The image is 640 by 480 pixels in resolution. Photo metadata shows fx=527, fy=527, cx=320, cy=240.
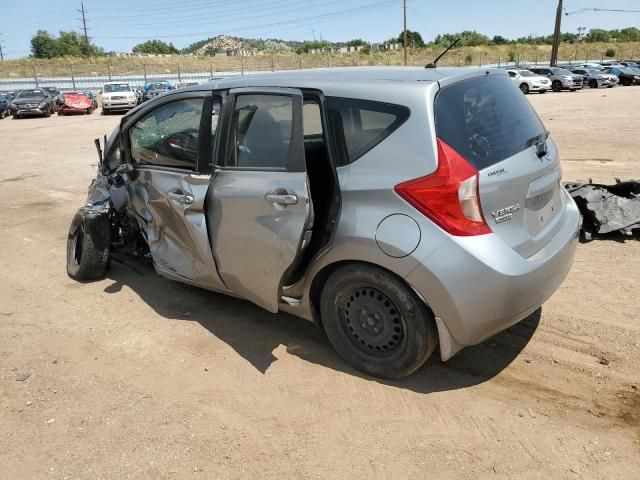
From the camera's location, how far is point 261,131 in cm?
349

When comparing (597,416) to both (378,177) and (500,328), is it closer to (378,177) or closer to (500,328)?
(500,328)

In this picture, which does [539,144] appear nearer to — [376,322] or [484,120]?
[484,120]

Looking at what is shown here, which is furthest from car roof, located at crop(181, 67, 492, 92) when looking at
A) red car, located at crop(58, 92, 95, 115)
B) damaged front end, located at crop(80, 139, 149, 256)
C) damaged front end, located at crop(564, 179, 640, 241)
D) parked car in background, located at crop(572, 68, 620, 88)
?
parked car in background, located at crop(572, 68, 620, 88)

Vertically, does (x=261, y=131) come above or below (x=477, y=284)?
above

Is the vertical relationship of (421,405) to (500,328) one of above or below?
below

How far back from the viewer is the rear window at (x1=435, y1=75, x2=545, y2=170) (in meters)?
2.82

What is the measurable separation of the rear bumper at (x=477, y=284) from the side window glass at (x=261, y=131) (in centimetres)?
116

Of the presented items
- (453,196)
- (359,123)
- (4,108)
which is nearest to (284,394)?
(453,196)

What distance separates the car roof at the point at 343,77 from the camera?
311 centimetres

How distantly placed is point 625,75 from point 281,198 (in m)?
41.5

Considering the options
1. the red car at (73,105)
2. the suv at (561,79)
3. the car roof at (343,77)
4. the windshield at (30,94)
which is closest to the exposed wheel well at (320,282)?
the car roof at (343,77)

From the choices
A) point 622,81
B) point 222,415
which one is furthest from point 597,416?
point 622,81

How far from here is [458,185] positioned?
2715 mm

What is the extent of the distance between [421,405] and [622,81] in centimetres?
4206
